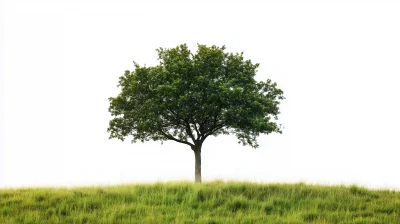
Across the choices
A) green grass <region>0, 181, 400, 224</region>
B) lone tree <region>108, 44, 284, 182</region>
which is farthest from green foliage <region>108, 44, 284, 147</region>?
green grass <region>0, 181, 400, 224</region>

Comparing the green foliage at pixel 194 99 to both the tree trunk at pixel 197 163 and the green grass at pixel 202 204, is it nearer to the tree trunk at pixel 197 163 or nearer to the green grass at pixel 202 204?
the tree trunk at pixel 197 163

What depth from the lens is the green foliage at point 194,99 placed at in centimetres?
2806

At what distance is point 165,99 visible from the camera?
1125 inches

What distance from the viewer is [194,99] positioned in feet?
92.5

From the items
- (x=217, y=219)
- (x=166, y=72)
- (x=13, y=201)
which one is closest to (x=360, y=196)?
(x=217, y=219)

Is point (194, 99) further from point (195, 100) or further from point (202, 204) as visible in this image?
point (202, 204)

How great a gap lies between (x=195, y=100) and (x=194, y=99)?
0.12 m

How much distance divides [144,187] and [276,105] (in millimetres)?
14324

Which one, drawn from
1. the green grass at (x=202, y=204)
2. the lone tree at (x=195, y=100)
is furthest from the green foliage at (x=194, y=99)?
the green grass at (x=202, y=204)

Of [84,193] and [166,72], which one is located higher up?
[166,72]

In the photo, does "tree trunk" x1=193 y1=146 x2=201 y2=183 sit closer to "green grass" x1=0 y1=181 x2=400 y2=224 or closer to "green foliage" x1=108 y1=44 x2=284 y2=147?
"green foliage" x1=108 y1=44 x2=284 y2=147

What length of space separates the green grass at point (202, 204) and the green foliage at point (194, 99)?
7882 millimetres

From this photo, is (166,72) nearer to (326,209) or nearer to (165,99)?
(165,99)

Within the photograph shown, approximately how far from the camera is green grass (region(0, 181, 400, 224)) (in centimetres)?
1680
